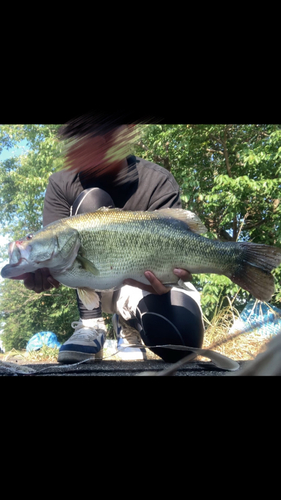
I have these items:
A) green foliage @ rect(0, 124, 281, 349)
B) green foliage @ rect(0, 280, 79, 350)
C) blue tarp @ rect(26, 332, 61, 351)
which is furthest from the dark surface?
green foliage @ rect(0, 280, 79, 350)

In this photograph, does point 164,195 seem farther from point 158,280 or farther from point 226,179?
point 226,179

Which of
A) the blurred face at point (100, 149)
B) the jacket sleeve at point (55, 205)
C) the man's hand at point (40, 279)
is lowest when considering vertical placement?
the man's hand at point (40, 279)

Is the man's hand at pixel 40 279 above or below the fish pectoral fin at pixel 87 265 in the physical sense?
below

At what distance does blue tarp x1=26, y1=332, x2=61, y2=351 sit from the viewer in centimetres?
193

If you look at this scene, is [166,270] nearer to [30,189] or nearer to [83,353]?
[83,353]

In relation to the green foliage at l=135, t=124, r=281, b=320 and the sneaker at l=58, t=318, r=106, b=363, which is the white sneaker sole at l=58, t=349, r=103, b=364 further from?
the green foliage at l=135, t=124, r=281, b=320

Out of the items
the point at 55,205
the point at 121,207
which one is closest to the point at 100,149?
the point at 121,207

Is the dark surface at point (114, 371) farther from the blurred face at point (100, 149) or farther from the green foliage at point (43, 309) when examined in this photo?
the green foliage at point (43, 309)

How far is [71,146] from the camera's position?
0.87 m

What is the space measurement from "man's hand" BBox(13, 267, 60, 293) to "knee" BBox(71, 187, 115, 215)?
0.23m

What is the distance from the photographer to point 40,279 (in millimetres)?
1013

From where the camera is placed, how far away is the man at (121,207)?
958mm

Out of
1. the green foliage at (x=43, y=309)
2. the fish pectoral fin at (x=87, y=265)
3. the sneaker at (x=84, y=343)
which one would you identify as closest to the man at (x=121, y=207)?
the sneaker at (x=84, y=343)

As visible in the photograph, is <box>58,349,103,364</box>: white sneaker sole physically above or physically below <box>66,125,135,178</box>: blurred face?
below
